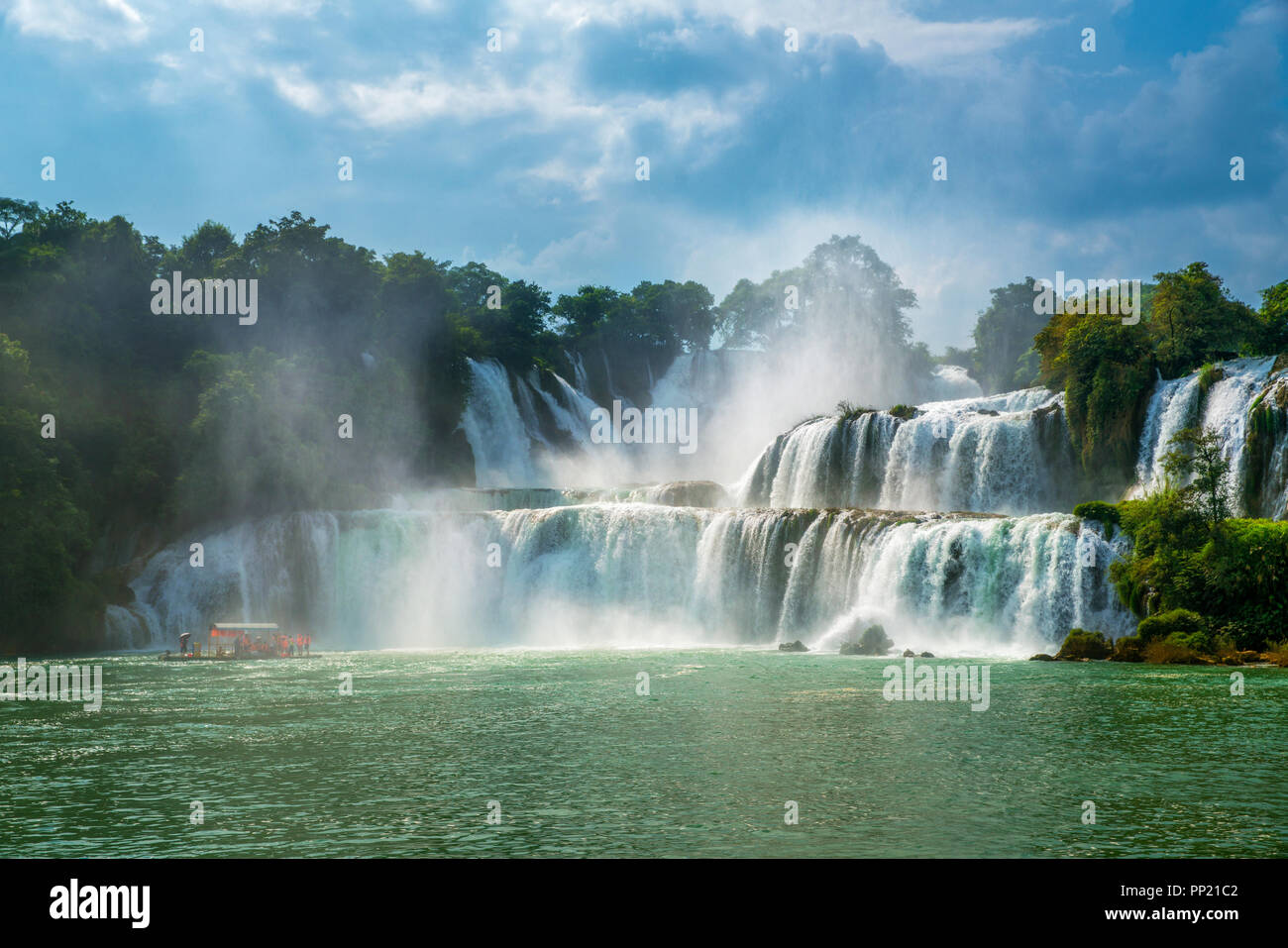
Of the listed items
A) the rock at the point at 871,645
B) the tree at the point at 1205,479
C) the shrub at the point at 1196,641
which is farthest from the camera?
the rock at the point at 871,645

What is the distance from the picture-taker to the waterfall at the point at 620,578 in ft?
104

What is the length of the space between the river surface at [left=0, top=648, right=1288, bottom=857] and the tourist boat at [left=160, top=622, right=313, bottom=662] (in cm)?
946

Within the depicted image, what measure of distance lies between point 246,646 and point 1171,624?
26231mm

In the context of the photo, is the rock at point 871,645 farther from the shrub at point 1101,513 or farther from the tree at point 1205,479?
the tree at point 1205,479

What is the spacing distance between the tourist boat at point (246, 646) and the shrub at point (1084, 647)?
21.9 metres

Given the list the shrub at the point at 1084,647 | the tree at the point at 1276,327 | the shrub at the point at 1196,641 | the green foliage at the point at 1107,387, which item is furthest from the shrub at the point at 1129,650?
the tree at the point at 1276,327

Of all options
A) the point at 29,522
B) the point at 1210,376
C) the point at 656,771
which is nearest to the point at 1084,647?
the point at 1210,376

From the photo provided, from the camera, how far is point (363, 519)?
140 feet

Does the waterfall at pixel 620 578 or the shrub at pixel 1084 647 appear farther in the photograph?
the waterfall at pixel 620 578

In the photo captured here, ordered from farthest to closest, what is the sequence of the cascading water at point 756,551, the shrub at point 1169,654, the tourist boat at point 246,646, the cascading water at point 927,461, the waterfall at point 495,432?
the waterfall at point 495,432 < the cascading water at point 927,461 < the tourist boat at point 246,646 < the cascading water at point 756,551 < the shrub at point 1169,654

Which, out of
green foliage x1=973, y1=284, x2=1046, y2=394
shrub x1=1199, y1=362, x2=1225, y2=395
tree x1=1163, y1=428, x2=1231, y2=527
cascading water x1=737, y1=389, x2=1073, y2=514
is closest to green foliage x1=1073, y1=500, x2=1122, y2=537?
tree x1=1163, y1=428, x2=1231, y2=527

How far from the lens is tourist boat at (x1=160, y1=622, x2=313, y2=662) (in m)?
32.1

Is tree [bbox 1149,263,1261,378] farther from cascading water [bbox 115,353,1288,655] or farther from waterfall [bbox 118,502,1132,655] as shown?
waterfall [bbox 118,502,1132,655]

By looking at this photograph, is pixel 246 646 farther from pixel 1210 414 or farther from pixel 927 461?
pixel 1210 414
